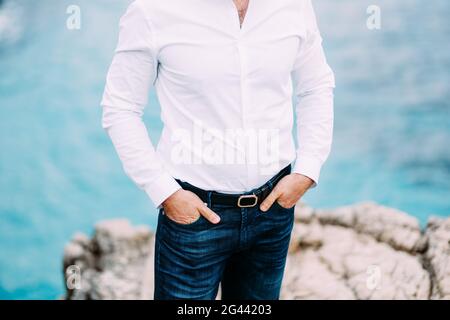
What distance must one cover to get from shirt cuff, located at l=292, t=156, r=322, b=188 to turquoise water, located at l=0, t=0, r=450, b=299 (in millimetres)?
3174

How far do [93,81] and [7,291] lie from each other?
11.9ft

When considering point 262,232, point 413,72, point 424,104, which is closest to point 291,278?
point 262,232

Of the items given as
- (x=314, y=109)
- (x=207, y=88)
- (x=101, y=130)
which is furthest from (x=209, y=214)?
(x=101, y=130)

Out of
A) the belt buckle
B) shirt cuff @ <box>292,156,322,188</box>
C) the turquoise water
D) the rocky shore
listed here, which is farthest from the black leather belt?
the turquoise water

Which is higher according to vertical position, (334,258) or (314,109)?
(314,109)

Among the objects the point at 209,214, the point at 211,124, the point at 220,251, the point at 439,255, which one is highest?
the point at 211,124

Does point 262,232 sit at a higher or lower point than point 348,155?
higher

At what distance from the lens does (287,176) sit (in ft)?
5.07

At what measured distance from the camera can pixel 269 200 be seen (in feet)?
4.84

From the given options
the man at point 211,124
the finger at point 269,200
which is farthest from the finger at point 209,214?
the finger at point 269,200

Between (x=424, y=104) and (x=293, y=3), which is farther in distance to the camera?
(x=424, y=104)

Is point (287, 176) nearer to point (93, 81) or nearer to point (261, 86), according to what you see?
point (261, 86)

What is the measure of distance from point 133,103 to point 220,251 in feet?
1.56

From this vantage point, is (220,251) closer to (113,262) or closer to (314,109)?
(314,109)
